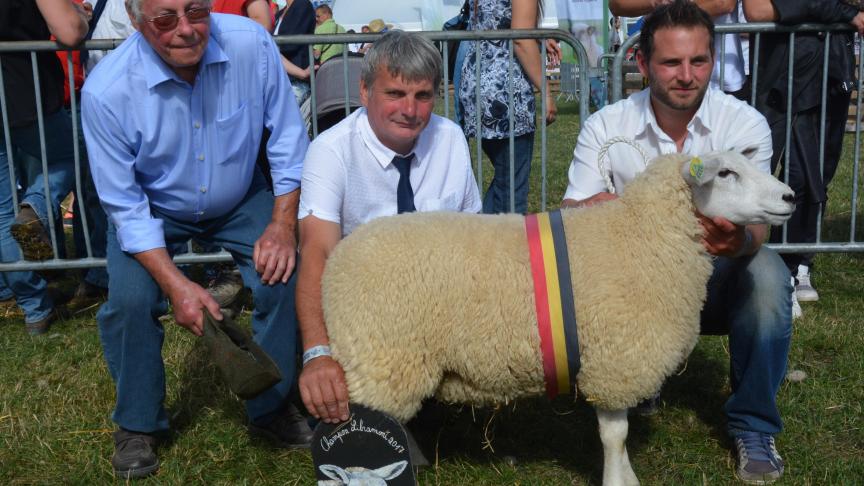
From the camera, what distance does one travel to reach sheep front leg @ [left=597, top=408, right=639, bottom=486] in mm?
2680

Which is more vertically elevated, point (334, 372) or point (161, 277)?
point (161, 277)

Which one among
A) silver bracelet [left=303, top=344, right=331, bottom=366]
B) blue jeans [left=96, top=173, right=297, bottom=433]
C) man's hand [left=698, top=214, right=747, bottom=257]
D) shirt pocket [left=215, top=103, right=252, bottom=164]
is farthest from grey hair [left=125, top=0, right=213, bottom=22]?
man's hand [left=698, top=214, right=747, bottom=257]

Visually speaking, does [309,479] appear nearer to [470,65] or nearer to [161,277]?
[161,277]

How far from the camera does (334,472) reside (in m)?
2.62

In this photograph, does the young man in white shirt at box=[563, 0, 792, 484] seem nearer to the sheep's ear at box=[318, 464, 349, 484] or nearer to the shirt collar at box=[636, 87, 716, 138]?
the shirt collar at box=[636, 87, 716, 138]

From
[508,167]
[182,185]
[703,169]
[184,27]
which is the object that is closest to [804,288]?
[508,167]

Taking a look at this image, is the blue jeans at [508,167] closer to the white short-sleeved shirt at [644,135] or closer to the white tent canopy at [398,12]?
the white short-sleeved shirt at [644,135]

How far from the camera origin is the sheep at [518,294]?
254 cm

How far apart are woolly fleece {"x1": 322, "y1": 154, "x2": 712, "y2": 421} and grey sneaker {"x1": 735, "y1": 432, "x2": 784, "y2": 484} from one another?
603 mm

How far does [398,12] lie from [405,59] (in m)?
18.5

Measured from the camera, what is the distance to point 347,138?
294 cm

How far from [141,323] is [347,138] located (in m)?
0.98

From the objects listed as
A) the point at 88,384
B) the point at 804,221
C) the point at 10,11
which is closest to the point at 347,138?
the point at 88,384

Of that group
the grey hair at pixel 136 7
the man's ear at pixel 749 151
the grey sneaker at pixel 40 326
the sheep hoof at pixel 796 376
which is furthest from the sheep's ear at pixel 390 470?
the grey sneaker at pixel 40 326
